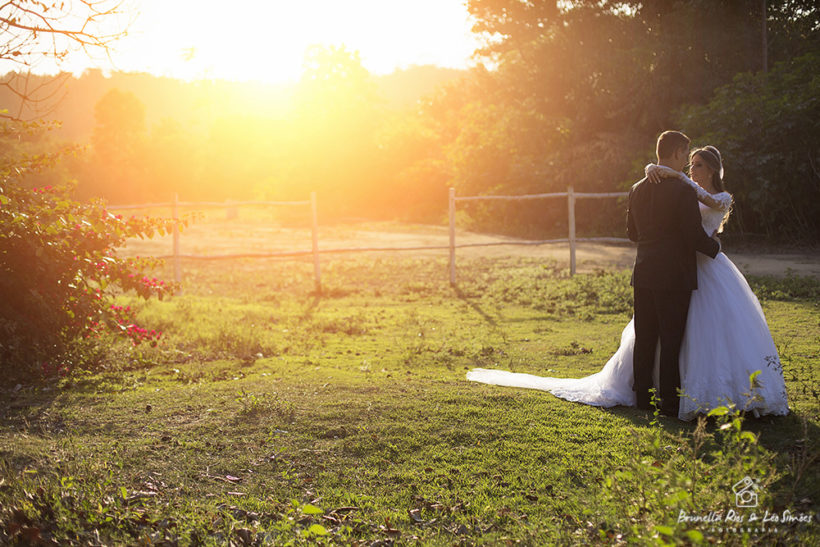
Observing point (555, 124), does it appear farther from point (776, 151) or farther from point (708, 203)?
point (708, 203)

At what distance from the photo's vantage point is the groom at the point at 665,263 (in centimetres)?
414

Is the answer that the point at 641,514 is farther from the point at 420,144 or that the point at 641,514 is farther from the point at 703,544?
the point at 420,144

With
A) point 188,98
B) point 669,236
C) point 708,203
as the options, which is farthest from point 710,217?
point 188,98

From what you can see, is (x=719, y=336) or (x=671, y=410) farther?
(x=671, y=410)

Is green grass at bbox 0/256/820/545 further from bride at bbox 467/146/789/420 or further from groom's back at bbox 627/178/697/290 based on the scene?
groom's back at bbox 627/178/697/290

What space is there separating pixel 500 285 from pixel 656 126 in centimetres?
1103

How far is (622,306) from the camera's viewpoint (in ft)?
30.9

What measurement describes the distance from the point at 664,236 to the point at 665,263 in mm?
176

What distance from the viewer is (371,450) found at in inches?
161

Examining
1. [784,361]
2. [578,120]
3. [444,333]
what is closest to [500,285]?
[444,333]

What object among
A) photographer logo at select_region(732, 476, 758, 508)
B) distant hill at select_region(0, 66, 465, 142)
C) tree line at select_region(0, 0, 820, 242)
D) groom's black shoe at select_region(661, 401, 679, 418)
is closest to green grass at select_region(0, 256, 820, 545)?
photographer logo at select_region(732, 476, 758, 508)

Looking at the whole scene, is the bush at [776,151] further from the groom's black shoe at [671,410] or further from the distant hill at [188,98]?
the distant hill at [188,98]

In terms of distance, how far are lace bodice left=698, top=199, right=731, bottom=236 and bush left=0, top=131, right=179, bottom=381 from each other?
4.85 meters

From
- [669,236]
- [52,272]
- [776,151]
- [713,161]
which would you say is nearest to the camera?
[669,236]
